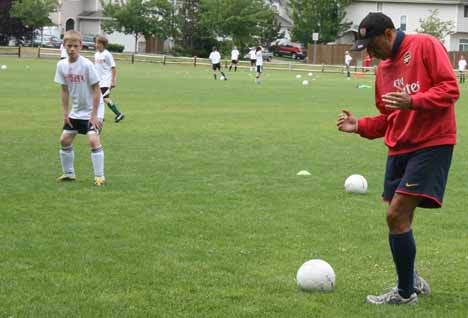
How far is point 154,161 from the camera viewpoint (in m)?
13.2

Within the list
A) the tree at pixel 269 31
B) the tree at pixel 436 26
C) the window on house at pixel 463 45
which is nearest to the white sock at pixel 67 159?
the tree at pixel 436 26

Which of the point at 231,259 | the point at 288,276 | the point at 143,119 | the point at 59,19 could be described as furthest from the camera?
the point at 59,19

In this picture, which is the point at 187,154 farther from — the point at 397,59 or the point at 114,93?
the point at 114,93

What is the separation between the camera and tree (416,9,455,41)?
258 feet

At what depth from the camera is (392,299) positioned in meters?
5.90

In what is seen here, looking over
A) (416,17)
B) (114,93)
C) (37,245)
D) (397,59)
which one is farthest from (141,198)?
(416,17)

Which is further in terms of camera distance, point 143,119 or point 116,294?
point 143,119

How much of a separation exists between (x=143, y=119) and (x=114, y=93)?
30.6 ft

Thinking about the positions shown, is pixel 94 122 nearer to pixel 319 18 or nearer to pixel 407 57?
pixel 407 57

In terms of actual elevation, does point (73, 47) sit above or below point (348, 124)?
above

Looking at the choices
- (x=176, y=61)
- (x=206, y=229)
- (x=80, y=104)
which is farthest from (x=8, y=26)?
(x=206, y=229)

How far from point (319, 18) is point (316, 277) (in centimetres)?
8314

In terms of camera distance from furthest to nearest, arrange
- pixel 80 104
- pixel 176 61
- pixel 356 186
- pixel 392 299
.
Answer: pixel 176 61, pixel 80 104, pixel 356 186, pixel 392 299

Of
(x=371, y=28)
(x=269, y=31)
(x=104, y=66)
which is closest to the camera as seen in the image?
(x=371, y=28)
